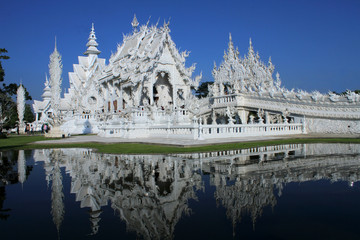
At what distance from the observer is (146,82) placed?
1014 inches

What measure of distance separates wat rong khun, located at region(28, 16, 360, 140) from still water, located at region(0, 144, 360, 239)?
8.25m

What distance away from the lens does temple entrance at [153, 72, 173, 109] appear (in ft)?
94.8

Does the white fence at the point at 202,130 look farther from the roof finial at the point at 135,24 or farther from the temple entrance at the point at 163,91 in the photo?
the roof finial at the point at 135,24

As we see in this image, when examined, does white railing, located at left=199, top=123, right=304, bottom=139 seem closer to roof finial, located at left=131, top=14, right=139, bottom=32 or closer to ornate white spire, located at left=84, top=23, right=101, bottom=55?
roof finial, located at left=131, top=14, right=139, bottom=32

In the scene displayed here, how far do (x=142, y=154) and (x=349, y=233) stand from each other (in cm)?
787

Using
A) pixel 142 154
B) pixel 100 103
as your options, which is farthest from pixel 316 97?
pixel 100 103

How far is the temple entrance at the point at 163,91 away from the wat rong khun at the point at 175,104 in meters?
0.10

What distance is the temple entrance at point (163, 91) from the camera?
94.8ft

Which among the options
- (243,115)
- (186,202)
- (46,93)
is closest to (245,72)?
(243,115)

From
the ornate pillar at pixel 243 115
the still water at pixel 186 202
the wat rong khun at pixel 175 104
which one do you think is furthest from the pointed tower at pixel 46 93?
the still water at pixel 186 202

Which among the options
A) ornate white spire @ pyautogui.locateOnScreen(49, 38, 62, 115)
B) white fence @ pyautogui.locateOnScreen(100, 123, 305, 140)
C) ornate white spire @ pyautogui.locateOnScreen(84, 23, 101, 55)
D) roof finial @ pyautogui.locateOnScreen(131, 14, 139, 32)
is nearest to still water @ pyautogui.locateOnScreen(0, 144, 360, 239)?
white fence @ pyautogui.locateOnScreen(100, 123, 305, 140)

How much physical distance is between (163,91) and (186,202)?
24776 millimetres

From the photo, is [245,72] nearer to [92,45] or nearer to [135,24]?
[135,24]

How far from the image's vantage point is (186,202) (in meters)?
4.79
